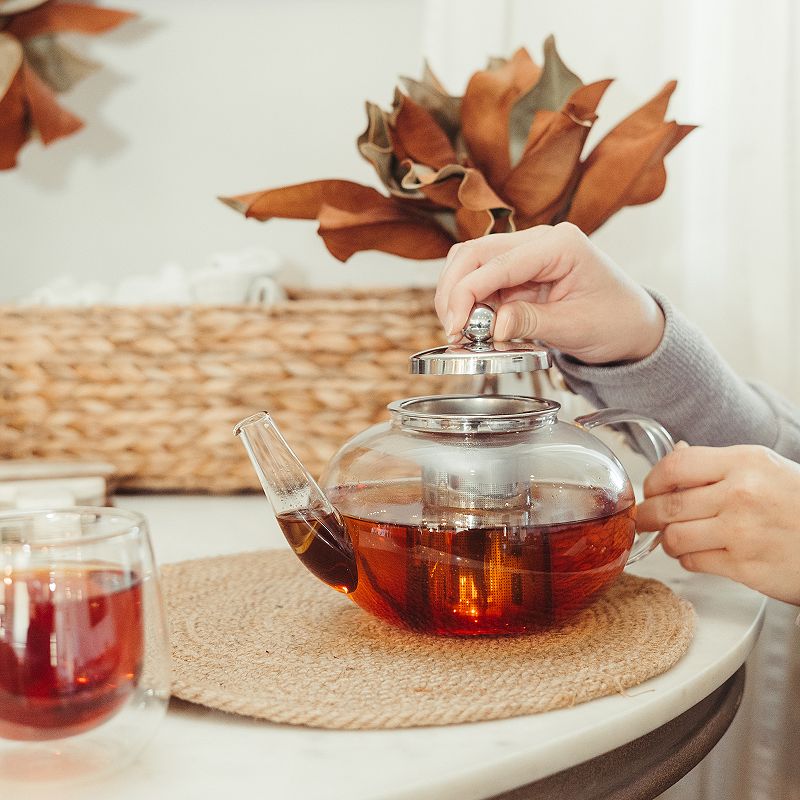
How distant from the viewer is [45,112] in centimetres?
140

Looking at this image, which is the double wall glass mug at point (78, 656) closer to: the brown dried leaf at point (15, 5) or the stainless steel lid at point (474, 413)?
the stainless steel lid at point (474, 413)

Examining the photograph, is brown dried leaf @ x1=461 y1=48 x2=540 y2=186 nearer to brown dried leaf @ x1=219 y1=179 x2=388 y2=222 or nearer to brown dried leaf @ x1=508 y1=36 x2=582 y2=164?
brown dried leaf @ x1=508 y1=36 x2=582 y2=164

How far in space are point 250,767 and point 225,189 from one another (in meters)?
1.25

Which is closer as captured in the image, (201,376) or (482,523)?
(482,523)

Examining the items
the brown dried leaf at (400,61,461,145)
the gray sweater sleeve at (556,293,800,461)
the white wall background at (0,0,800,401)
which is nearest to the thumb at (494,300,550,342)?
the gray sweater sleeve at (556,293,800,461)

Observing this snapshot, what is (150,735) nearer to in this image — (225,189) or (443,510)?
(443,510)

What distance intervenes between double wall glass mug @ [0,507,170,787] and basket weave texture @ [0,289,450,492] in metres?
0.66

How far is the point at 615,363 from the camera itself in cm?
84

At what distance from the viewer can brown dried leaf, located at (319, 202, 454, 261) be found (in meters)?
0.92

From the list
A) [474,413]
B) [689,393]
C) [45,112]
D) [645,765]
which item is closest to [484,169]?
[689,393]

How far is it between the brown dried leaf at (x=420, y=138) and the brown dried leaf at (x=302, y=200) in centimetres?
6

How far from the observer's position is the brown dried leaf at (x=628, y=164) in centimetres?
91

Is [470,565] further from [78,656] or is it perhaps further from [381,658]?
[78,656]

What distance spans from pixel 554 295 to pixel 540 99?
0.31 meters
